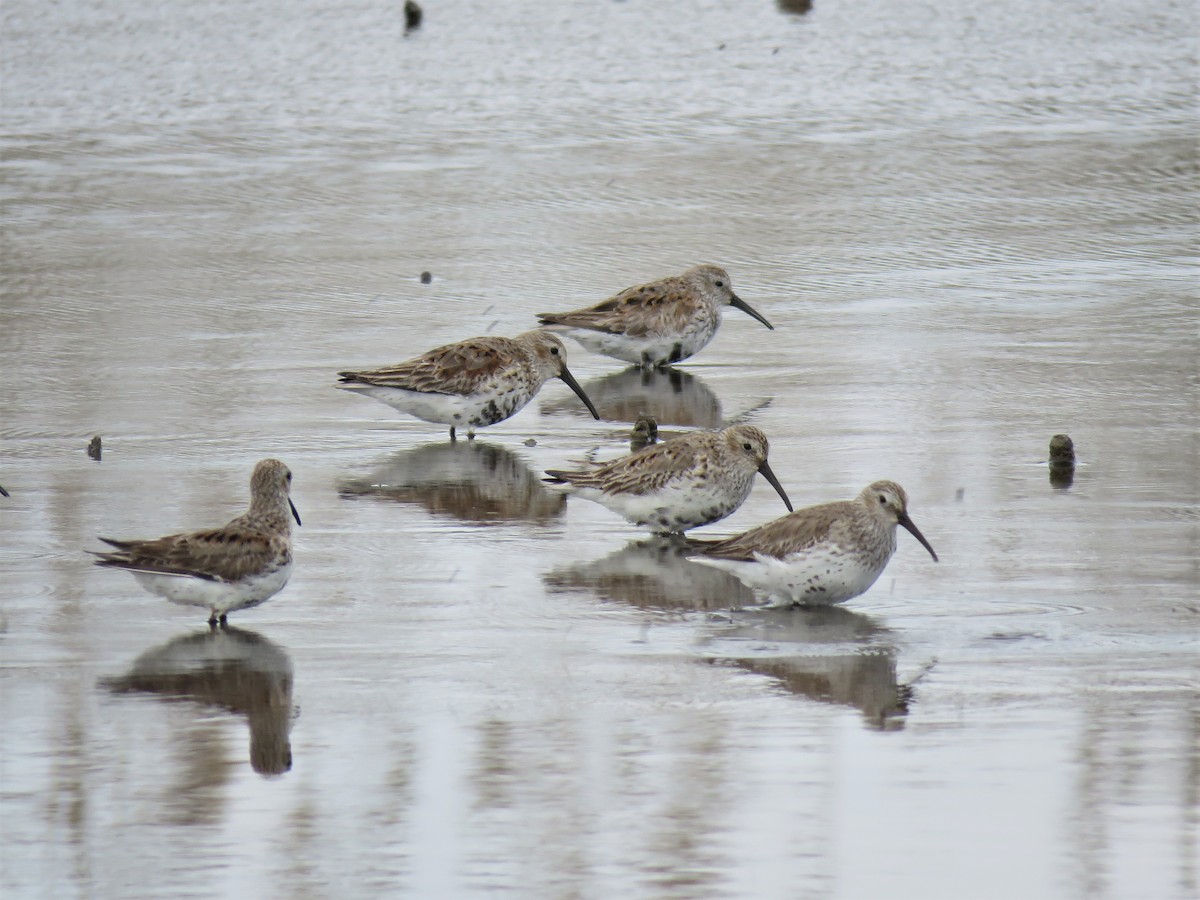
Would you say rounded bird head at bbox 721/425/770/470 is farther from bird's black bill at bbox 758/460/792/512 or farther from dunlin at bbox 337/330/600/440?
dunlin at bbox 337/330/600/440

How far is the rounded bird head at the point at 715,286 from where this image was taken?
15.9 metres

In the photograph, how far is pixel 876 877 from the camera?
6777mm

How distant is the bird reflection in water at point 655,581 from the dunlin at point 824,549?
19 cm

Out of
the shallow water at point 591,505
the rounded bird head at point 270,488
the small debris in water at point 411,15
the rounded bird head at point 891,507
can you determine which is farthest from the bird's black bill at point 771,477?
the small debris in water at point 411,15

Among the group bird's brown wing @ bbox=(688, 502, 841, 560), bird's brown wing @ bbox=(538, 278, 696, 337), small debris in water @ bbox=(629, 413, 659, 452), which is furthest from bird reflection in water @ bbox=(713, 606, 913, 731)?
bird's brown wing @ bbox=(538, 278, 696, 337)

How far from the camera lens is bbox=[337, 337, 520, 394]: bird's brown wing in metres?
13.4

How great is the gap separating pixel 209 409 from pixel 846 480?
15.0 ft

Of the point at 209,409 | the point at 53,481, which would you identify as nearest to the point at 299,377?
the point at 209,409

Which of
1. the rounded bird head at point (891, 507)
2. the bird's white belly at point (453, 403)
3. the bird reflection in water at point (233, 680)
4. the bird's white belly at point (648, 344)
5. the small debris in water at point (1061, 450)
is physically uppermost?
the bird's white belly at point (648, 344)

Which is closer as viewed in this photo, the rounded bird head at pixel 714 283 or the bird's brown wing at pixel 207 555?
the bird's brown wing at pixel 207 555

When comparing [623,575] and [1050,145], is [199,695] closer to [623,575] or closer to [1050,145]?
[623,575]

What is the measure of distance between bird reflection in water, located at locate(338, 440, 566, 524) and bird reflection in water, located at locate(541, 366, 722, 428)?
50.4 inches

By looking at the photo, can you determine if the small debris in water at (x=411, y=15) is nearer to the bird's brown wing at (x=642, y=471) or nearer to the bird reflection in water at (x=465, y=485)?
the bird reflection in water at (x=465, y=485)

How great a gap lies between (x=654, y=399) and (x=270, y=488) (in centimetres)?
532
